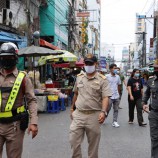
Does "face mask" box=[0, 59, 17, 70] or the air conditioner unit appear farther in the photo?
the air conditioner unit

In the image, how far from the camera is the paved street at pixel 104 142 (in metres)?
6.77

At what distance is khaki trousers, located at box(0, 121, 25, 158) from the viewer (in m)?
3.92

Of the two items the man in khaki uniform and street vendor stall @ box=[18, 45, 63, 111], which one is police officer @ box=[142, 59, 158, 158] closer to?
the man in khaki uniform

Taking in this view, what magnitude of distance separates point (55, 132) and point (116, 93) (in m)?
2.31

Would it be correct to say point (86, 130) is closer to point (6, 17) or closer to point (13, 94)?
point (13, 94)

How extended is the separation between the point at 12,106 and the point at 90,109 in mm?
1515

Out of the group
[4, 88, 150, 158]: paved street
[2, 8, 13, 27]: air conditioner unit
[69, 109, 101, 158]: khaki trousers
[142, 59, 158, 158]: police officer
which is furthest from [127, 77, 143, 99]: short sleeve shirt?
[2, 8, 13, 27]: air conditioner unit

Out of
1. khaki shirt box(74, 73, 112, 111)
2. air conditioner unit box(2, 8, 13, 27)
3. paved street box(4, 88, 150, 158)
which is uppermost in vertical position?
air conditioner unit box(2, 8, 13, 27)

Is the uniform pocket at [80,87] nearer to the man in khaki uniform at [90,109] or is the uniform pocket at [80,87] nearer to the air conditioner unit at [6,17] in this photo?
the man in khaki uniform at [90,109]

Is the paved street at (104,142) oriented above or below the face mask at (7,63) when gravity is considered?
below

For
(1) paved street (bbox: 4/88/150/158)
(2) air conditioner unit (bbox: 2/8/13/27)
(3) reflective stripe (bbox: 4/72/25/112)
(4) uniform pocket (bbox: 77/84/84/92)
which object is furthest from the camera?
(2) air conditioner unit (bbox: 2/8/13/27)

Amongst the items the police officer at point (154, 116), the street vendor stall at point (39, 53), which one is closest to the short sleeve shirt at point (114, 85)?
the street vendor stall at point (39, 53)

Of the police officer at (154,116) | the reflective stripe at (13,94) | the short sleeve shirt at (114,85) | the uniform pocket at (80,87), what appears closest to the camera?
the reflective stripe at (13,94)

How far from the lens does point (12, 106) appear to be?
12.8 ft
